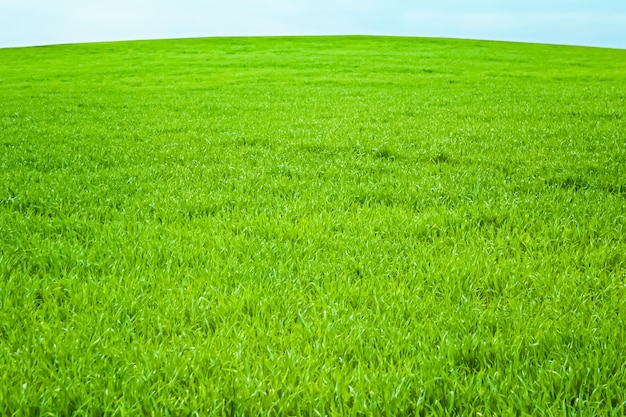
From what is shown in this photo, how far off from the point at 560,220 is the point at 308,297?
3339 millimetres

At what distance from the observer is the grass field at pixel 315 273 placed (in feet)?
9.56

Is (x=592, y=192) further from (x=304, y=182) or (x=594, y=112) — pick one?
(x=594, y=112)

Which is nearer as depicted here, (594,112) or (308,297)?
(308,297)

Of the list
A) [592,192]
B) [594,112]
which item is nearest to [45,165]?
[592,192]

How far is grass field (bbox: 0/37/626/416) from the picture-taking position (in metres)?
2.91

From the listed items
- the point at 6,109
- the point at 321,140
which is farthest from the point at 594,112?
the point at 6,109

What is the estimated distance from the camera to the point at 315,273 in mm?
4484

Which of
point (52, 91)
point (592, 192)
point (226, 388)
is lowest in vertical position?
point (226, 388)

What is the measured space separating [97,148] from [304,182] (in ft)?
18.3

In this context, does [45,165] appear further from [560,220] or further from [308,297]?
[560,220]

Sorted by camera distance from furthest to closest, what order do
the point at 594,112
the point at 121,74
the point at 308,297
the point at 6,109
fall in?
1. the point at 121,74
2. the point at 6,109
3. the point at 594,112
4. the point at 308,297

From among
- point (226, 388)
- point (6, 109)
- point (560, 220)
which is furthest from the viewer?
point (6, 109)

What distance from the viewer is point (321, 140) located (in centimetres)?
1148

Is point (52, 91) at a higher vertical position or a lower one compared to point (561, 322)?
higher
